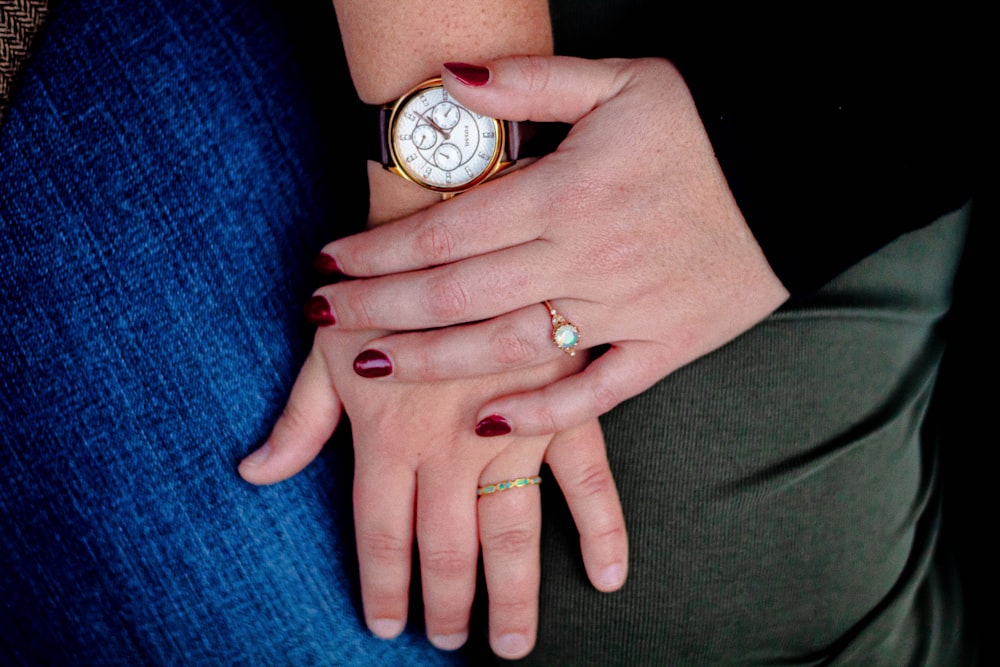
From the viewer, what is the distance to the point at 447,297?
0.82 meters

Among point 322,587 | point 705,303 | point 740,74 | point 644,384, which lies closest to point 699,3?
point 740,74

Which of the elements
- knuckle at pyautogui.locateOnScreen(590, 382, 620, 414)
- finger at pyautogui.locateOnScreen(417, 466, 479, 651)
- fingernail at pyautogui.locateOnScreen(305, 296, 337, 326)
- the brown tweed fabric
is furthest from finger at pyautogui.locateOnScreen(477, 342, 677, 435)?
the brown tweed fabric

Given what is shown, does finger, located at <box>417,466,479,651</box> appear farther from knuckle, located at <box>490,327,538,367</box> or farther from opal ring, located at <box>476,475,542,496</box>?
knuckle, located at <box>490,327,538,367</box>

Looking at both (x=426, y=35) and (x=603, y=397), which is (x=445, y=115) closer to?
(x=426, y=35)

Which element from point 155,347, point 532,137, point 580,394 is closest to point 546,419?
point 580,394

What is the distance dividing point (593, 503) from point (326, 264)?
46 centimetres

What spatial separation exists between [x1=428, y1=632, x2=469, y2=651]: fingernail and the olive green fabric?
0.33 feet

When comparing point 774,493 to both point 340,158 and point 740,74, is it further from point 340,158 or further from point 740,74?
point 340,158

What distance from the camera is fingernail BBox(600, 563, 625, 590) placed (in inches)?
35.3

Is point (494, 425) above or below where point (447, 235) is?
below

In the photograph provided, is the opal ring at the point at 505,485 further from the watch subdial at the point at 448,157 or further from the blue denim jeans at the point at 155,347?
the watch subdial at the point at 448,157

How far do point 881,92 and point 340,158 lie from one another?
681 millimetres

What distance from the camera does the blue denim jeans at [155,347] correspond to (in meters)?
0.78

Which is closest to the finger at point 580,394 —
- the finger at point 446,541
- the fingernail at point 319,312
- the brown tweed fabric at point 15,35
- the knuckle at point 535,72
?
the finger at point 446,541
